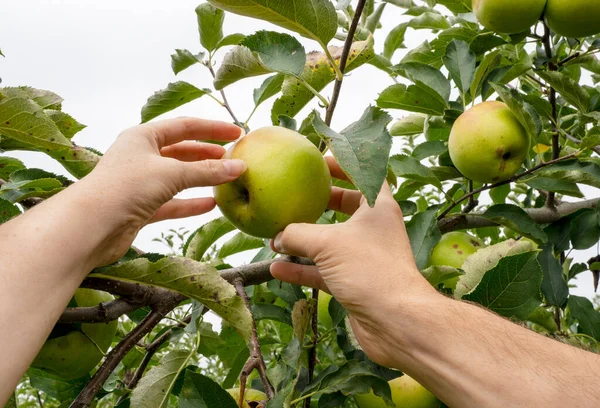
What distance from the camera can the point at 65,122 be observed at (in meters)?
1.32

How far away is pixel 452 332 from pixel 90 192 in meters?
0.61

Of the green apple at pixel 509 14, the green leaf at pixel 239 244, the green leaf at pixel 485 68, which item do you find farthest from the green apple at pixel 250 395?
the green apple at pixel 509 14

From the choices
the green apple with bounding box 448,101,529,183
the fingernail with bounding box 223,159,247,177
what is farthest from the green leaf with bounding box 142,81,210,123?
the green apple with bounding box 448,101,529,183

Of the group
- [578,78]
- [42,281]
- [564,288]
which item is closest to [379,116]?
[42,281]

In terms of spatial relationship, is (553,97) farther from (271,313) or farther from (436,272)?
(271,313)

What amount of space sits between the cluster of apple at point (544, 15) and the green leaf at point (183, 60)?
2.37 feet

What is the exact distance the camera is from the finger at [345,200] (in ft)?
4.34

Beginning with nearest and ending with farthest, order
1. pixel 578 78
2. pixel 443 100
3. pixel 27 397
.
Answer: pixel 443 100
pixel 578 78
pixel 27 397

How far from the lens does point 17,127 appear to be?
111 centimetres

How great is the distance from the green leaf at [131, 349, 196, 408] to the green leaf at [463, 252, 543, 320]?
574 millimetres

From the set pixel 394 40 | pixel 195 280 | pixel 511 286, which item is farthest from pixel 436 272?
pixel 394 40

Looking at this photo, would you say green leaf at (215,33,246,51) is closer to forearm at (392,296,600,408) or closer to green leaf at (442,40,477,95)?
green leaf at (442,40,477,95)

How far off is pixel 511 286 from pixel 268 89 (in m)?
0.69

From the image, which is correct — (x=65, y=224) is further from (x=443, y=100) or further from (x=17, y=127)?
(x=443, y=100)
